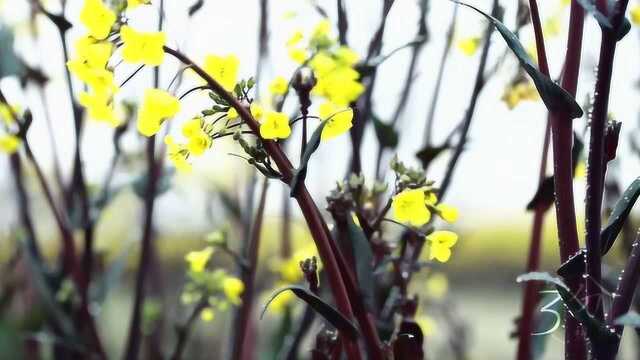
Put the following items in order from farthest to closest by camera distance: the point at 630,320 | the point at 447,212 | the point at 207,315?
the point at 207,315, the point at 447,212, the point at 630,320

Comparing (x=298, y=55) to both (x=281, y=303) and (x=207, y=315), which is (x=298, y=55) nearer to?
(x=207, y=315)

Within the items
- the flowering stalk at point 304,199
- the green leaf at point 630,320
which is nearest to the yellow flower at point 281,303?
the flowering stalk at point 304,199

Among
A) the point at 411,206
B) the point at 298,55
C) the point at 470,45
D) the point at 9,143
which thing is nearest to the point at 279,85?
the point at 298,55

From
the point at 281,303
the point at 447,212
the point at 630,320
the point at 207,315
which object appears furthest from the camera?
the point at 281,303

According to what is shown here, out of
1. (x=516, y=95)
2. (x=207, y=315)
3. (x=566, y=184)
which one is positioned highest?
(x=516, y=95)

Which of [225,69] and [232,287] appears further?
[232,287]

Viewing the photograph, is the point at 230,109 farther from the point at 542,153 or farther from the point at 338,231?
the point at 542,153
